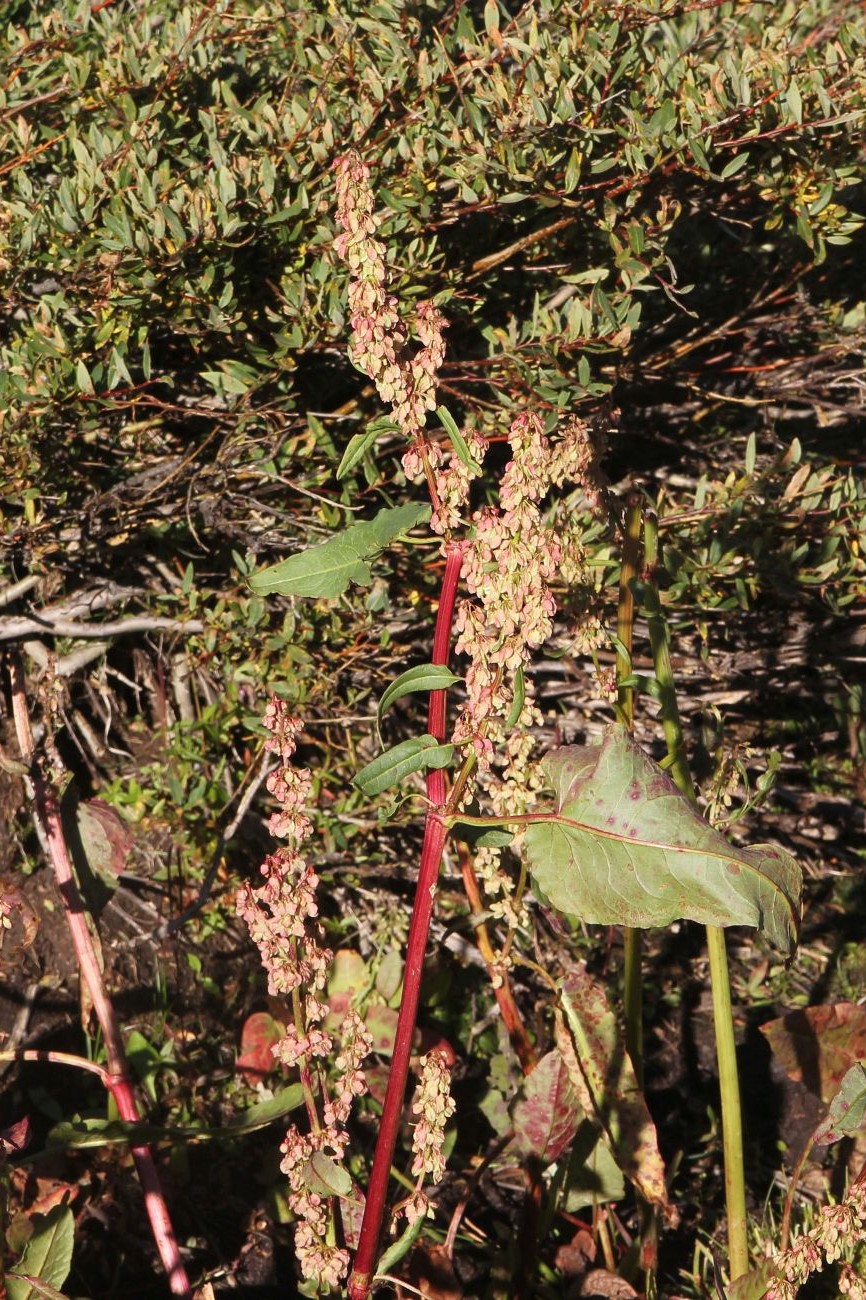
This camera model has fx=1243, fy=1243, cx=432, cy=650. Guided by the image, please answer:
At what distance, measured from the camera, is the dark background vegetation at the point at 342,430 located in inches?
90.1

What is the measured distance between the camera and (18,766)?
5.64 feet

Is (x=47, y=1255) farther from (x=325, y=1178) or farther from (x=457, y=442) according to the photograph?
(x=457, y=442)

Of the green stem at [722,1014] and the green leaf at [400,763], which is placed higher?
the green leaf at [400,763]

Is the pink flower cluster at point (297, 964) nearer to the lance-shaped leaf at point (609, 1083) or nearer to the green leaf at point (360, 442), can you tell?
the green leaf at point (360, 442)

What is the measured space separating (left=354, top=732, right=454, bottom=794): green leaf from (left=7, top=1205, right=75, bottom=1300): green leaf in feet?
2.68

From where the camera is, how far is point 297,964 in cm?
151

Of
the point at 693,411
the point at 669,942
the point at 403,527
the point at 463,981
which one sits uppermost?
the point at 403,527

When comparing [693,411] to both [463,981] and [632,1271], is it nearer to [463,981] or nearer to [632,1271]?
[463,981]

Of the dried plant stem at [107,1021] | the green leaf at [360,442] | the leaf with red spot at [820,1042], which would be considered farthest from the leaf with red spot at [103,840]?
the leaf with red spot at [820,1042]

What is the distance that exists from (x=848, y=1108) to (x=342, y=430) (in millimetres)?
1669

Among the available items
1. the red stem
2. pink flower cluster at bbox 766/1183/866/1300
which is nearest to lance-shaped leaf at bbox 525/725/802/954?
the red stem

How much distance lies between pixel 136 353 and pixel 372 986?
1439 mm

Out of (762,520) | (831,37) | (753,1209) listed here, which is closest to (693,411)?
(762,520)

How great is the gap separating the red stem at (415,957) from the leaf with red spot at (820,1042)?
111 centimetres
